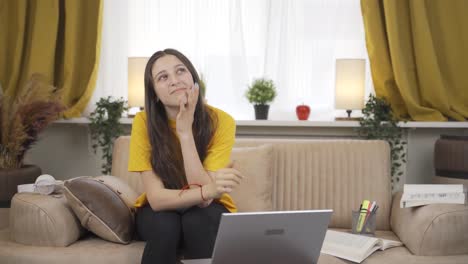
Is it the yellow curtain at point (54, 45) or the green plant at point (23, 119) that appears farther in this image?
the yellow curtain at point (54, 45)

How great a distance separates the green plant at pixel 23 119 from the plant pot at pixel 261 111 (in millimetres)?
1120

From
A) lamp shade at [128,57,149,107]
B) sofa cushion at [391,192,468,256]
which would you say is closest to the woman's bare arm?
sofa cushion at [391,192,468,256]

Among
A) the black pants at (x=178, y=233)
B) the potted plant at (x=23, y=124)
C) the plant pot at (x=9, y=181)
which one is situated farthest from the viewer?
the potted plant at (x=23, y=124)

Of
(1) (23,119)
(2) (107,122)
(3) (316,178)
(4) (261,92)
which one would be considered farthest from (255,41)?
(1) (23,119)

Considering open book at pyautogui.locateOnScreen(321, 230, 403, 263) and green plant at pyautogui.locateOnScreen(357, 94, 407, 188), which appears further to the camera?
green plant at pyautogui.locateOnScreen(357, 94, 407, 188)

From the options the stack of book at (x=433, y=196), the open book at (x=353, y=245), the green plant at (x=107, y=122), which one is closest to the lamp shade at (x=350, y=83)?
the stack of book at (x=433, y=196)

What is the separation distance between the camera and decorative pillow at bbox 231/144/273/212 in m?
2.46

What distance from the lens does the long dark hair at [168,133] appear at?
2.10 meters

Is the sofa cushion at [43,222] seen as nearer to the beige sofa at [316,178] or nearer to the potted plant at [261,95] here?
the beige sofa at [316,178]

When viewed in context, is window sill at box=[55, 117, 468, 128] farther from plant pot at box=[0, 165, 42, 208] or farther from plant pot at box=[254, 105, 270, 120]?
plant pot at box=[0, 165, 42, 208]

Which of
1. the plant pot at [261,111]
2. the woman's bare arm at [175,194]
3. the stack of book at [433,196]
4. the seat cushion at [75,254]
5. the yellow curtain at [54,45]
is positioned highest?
the yellow curtain at [54,45]

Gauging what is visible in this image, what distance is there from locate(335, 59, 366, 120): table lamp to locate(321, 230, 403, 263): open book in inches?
45.2

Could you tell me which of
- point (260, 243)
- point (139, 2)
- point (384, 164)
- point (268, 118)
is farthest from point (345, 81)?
point (260, 243)

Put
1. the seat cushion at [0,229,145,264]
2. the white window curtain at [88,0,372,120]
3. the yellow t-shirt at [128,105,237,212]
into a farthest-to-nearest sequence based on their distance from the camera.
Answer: the white window curtain at [88,0,372,120], the yellow t-shirt at [128,105,237,212], the seat cushion at [0,229,145,264]
